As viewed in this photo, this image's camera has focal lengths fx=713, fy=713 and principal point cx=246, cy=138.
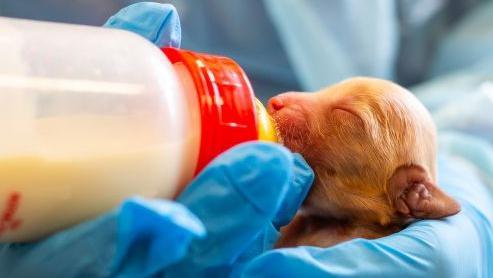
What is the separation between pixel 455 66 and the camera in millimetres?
2434

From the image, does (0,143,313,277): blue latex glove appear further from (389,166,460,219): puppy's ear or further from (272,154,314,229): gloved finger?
(389,166,460,219): puppy's ear

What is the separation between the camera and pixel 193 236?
724mm

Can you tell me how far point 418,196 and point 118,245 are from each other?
52cm

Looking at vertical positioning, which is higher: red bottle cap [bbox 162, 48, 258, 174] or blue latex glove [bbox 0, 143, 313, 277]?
red bottle cap [bbox 162, 48, 258, 174]

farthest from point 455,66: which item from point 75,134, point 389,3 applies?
point 75,134

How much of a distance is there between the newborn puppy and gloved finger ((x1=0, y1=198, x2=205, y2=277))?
384 mm

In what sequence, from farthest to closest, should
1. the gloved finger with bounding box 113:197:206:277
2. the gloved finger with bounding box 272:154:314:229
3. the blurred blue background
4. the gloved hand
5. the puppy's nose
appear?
the blurred blue background, the puppy's nose, the gloved finger with bounding box 272:154:314:229, the gloved hand, the gloved finger with bounding box 113:197:206:277

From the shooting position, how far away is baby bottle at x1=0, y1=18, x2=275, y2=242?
75 centimetres

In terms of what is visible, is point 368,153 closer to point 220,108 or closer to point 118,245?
point 220,108

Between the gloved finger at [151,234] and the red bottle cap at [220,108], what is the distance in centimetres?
16

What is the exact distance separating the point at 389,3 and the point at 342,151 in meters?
1.04

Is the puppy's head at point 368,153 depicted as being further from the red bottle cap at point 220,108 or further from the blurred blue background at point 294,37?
the blurred blue background at point 294,37

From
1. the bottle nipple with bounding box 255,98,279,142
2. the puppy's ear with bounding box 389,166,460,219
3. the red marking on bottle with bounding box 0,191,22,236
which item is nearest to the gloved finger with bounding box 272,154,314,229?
the bottle nipple with bounding box 255,98,279,142

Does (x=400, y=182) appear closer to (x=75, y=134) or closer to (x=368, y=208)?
(x=368, y=208)
